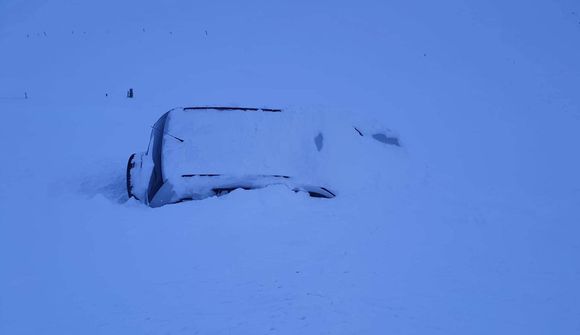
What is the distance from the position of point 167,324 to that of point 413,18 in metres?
14.6

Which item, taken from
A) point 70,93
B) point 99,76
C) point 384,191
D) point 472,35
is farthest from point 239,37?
point 384,191

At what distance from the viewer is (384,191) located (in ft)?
20.0

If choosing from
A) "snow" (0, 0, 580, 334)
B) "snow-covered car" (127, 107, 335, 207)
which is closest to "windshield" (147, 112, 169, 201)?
"snow-covered car" (127, 107, 335, 207)

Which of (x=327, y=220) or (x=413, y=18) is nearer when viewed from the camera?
(x=327, y=220)

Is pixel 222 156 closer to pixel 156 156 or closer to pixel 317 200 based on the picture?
pixel 156 156

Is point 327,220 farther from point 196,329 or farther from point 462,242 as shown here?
point 196,329

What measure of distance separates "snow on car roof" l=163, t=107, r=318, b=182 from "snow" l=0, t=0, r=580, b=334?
35 cm

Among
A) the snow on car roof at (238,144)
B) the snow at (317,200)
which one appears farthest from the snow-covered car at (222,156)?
the snow at (317,200)

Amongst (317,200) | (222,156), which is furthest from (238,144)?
(317,200)

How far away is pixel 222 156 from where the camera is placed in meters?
5.70

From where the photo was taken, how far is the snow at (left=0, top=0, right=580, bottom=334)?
400cm

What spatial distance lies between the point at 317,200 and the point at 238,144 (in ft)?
3.83

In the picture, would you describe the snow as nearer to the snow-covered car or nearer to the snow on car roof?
the snow-covered car

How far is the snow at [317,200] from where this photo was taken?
400 centimetres
